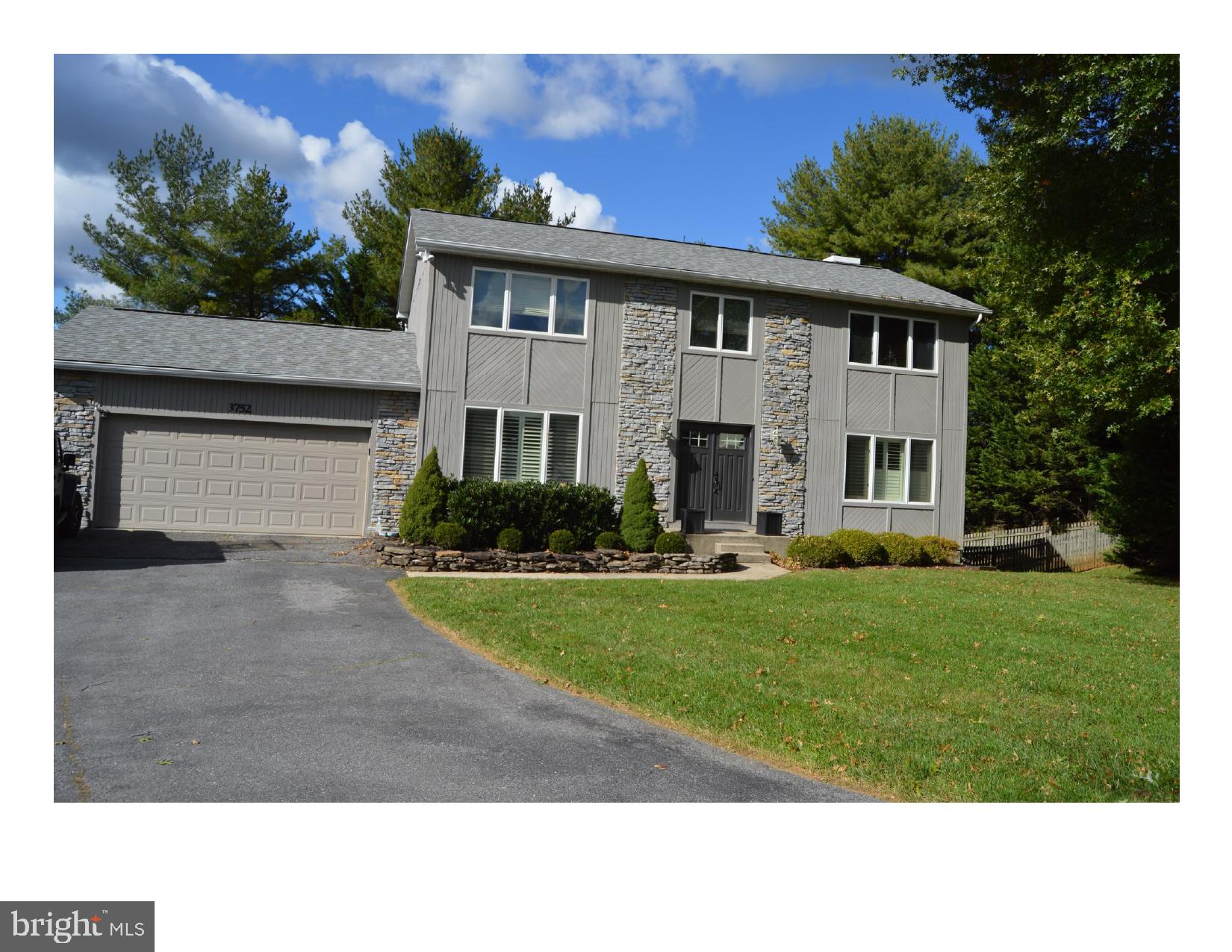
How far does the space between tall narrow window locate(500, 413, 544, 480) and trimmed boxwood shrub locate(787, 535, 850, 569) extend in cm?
467

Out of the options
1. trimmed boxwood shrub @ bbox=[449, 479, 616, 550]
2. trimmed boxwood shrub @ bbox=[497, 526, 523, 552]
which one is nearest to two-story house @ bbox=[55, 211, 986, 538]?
trimmed boxwood shrub @ bbox=[449, 479, 616, 550]

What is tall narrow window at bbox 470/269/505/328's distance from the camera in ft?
51.4

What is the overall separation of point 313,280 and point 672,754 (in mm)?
27434

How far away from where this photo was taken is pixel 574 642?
27.0ft

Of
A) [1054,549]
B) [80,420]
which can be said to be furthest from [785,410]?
[80,420]

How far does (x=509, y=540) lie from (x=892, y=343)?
31.1 feet

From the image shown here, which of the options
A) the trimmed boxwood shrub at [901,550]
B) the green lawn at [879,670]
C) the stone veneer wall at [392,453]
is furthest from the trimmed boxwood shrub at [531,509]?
the trimmed boxwood shrub at [901,550]

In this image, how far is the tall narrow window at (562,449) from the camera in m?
15.9

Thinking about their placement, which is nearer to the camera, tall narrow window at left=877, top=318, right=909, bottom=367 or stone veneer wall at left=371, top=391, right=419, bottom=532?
stone veneer wall at left=371, top=391, right=419, bottom=532

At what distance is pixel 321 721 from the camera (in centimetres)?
569

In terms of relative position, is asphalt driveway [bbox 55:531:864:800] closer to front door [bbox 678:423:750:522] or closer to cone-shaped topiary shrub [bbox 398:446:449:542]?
cone-shaped topiary shrub [bbox 398:446:449:542]

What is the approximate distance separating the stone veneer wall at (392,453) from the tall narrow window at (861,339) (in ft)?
28.7
